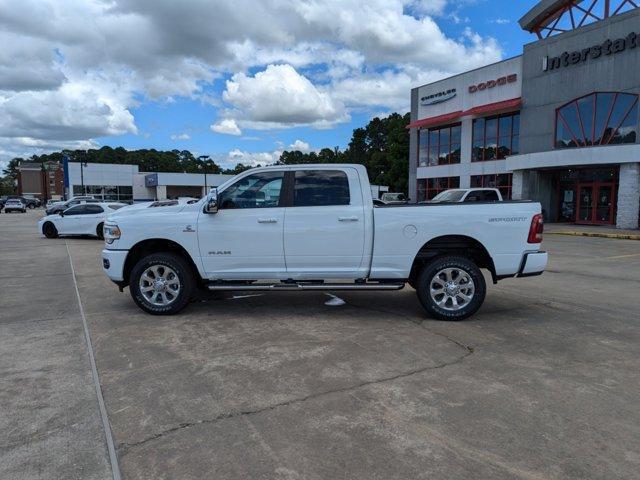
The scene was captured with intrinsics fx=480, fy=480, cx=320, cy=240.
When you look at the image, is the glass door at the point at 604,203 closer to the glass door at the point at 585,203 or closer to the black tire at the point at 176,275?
the glass door at the point at 585,203

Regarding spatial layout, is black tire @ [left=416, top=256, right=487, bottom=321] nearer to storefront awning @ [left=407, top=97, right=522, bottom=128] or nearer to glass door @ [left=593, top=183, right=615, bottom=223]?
glass door @ [left=593, top=183, right=615, bottom=223]

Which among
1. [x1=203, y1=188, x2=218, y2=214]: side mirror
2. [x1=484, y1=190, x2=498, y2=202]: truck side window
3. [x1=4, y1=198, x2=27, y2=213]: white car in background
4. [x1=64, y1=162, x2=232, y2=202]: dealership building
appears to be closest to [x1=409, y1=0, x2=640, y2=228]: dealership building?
[x1=484, y1=190, x2=498, y2=202]: truck side window

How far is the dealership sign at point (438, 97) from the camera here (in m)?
35.1

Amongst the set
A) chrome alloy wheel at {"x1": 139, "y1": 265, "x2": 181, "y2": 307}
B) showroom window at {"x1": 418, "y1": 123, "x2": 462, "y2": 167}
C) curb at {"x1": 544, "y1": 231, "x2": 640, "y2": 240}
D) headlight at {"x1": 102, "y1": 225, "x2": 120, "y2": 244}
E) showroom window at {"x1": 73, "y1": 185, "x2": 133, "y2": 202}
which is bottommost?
curb at {"x1": 544, "y1": 231, "x2": 640, "y2": 240}

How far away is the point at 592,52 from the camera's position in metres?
25.8

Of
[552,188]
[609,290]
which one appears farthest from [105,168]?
[609,290]

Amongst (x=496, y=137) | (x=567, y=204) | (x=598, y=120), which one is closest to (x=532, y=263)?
(x=598, y=120)

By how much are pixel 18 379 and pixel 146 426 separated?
5.69 ft

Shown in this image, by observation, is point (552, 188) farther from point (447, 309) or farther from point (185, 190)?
point (185, 190)

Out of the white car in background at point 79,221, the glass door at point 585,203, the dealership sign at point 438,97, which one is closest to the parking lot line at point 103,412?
the white car in background at point 79,221

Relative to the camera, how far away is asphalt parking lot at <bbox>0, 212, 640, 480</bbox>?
305cm

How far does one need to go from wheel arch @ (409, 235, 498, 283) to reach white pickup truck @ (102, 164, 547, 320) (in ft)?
0.05

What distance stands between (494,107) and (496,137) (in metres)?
2.28

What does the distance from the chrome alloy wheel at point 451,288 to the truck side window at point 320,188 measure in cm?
158
